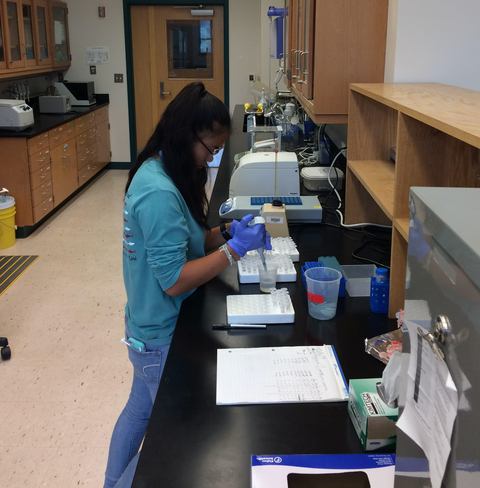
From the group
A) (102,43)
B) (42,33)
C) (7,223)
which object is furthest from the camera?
(102,43)

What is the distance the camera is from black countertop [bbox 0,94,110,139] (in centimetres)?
418

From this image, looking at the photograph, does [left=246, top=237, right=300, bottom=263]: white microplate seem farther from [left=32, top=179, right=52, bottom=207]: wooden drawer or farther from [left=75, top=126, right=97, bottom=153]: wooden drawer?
[left=75, top=126, right=97, bottom=153]: wooden drawer

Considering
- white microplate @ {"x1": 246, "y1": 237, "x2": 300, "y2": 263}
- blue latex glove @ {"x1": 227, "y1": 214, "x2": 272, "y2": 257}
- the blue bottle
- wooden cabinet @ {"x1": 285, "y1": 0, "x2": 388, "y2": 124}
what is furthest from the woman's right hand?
wooden cabinet @ {"x1": 285, "y1": 0, "x2": 388, "y2": 124}

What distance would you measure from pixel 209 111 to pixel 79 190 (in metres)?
4.77

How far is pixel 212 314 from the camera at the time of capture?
1.46m

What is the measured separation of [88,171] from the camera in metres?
5.93

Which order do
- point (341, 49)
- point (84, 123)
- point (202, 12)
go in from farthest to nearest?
1. point (202, 12)
2. point (84, 123)
3. point (341, 49)

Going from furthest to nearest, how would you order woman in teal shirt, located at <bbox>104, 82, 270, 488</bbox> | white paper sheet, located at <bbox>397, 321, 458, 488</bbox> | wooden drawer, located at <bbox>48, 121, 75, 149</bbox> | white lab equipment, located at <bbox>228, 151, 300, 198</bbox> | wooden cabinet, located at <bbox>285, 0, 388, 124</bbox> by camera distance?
wooden drawer, located at <bbox>48, 121, 75, 149</bbox>
white lab equipment, located at <bbox>228, 151, 300, 198</bbox>
wooden cabinet, located at <bbox>285, 0, 388, 124</bbox>
woman in teal shirt, located at <bbox>104, 82, 270, 488</bbox>
white paper sheet, located at <bbox>397, 321, 458, 488</bbox>

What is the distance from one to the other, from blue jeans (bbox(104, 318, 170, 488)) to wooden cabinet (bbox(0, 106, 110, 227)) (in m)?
3.19

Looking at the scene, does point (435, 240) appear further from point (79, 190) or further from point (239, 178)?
point (79, 190)

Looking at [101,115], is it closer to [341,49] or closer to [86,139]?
[86,139]

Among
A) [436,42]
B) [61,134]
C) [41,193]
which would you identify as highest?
[436,42]

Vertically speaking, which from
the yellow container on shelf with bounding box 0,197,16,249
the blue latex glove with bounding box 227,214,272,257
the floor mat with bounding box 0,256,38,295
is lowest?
the floor mat with bounding box 0,256,38,295

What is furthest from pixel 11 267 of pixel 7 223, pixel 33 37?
pixel 33 37
